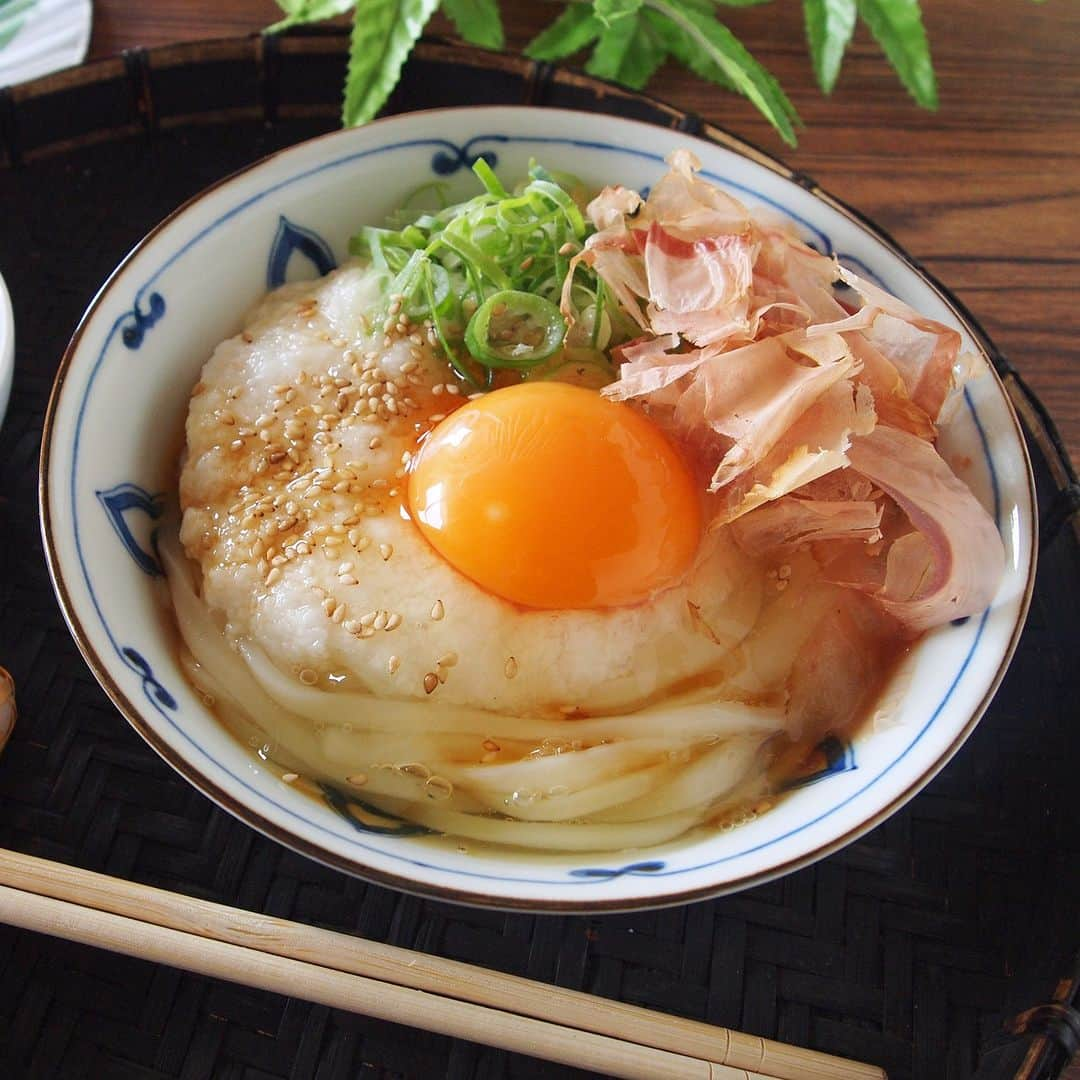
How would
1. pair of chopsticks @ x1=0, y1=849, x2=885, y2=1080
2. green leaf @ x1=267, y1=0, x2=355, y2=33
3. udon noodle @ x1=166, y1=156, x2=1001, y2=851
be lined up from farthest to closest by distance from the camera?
green leaf @ x1=267, y1=0, x2=355, y2=33
udon noodle @ x1=166, y1=156, x2=1001, y2=851
pair of chopsticks @ x1=0, y1=849, x2=885, y2=1080

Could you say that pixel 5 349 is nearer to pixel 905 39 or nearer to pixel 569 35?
pixel 569 35

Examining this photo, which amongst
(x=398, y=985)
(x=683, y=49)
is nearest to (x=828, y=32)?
(x=683, y=49)

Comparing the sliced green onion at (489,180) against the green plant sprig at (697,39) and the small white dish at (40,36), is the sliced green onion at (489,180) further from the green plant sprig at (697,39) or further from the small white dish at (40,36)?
the small white dish at (40,36)

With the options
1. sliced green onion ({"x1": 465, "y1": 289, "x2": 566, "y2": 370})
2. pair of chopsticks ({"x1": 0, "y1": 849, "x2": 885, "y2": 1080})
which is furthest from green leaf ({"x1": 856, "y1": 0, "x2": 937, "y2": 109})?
pair of chopsticks ({"x1": 0, "y1": 849, "x2": 885, "y2": 1080})

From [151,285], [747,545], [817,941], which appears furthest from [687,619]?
[151,285]

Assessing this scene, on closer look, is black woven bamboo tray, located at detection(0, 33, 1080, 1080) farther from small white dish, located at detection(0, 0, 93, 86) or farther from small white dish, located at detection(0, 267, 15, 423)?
small white dish, located at detection(0, 0, 93, 86)

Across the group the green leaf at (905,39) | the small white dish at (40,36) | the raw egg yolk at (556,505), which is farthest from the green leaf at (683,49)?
the small white dish at (40,36)
